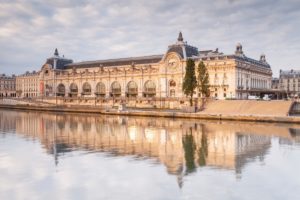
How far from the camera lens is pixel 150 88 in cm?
9406

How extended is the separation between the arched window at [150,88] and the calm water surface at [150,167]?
60447mm

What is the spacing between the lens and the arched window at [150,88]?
9331cm

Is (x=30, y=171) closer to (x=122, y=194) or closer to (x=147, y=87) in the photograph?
(x=122, y=194)

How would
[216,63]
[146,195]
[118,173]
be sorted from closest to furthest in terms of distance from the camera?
[146,195], [118,173], [216,63]

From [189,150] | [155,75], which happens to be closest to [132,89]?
[155,75]

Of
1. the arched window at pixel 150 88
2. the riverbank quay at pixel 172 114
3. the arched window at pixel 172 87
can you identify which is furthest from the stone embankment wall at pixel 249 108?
the arched window at pixel 150 88

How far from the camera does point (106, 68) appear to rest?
105 metres

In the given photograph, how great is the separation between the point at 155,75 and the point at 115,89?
554 inches

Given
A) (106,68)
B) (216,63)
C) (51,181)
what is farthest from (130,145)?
(106,68)

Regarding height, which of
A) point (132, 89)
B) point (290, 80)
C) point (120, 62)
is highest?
point (120, 62)

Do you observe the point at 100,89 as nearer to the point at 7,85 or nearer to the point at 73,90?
the point at 73,90

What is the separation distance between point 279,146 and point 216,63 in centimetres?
5505

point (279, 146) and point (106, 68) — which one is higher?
point (106, 68)

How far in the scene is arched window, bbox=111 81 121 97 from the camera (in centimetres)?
10025
